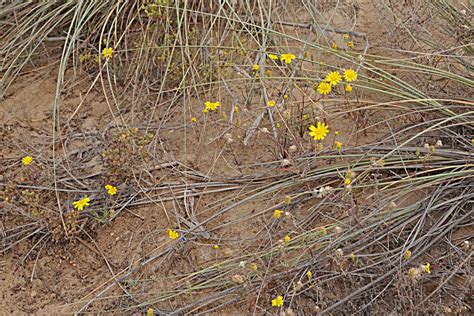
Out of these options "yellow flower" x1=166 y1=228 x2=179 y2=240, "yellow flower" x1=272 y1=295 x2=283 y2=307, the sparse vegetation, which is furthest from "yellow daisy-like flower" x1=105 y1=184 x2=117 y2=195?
"yellow flower" x1=272 y1=295 x2=283 y2=307

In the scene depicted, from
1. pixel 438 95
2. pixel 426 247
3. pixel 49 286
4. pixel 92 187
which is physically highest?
pixel 438 95

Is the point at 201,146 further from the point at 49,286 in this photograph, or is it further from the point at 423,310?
the point at 423,310

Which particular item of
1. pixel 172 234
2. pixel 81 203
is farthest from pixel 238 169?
pixel 81 203

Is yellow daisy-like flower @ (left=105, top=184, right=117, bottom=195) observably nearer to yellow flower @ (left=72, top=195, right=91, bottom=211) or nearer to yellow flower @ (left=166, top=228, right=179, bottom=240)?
yellow flower @ (left=72, top=195, right=91, bottom=211)

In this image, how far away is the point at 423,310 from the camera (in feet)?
4.70

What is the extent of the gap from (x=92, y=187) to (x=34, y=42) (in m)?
0.84

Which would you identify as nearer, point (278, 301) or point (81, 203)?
point (278, 301)

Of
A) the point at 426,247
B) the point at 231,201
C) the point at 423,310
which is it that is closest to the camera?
the point at 423,310

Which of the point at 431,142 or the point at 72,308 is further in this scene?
the point at 431,142

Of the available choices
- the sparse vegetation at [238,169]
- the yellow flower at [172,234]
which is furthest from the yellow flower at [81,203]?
the yellow flower at [172,234]

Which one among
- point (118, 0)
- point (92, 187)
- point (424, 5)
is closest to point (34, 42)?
point (118, 0)

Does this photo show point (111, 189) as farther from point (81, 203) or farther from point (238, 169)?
point (238, 169)

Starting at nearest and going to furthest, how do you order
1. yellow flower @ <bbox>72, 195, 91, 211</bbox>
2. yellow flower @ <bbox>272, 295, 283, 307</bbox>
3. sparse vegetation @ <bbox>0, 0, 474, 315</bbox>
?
yellow flower @ <bbox>272, 295, 283, 307</bbox> < sparse vegetation @ <bbox>0, 0, 474, 315</bbox> < yellow flower @ <bbox>72, 195, 91, 211</bbox>

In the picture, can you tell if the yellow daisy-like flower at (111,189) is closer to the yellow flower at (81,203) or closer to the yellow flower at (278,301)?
the yellow flower at (81,203)
